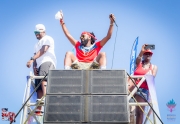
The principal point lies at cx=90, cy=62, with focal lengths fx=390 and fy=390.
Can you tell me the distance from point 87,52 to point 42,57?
3.08ft

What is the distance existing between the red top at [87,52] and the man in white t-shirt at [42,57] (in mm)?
535

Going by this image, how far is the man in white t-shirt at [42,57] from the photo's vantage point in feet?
25.8

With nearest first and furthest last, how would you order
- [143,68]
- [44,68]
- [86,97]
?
[86,97] → [44,68] → [143,68]

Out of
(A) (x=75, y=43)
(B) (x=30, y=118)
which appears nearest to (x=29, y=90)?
(B) (x=30, y=118)

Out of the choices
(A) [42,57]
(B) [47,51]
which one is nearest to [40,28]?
(B) [47,51]

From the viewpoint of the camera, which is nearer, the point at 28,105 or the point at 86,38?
the point at 28,105

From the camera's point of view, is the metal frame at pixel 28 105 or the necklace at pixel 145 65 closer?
the metal frame at pixel 28 105

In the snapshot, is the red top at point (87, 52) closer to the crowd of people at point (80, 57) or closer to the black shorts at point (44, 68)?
the crowd of people at point (80, 57)

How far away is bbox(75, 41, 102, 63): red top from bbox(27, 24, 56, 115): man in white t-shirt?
0.53 meters

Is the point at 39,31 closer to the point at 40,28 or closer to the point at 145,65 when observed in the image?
the point at 40,28

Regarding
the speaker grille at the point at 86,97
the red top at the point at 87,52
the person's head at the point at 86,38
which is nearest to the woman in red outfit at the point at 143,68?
the red top at the point at 87,52

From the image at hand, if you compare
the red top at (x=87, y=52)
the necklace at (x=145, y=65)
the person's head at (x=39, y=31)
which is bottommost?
the necklace at (x=145, y=65)

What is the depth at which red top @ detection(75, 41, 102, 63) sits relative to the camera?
26.2 ft

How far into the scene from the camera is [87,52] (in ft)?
26.7
